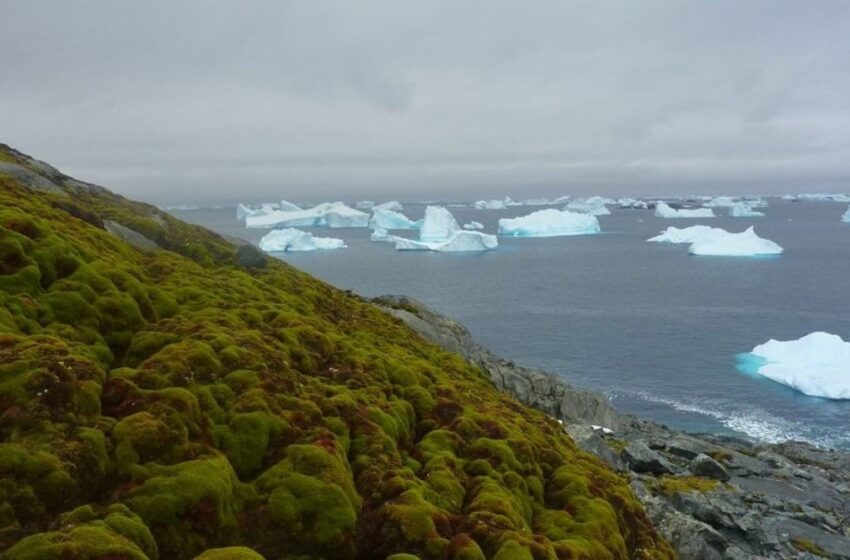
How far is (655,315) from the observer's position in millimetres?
111188

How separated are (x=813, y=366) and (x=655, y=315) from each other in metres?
38.0

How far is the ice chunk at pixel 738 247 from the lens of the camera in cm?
18850

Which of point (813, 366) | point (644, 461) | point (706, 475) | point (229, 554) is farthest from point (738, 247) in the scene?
point (229, 554)

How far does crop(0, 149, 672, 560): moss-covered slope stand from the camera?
12352 mm

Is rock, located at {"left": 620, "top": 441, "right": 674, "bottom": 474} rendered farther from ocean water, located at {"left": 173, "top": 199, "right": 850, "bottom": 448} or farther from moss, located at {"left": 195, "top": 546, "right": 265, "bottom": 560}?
moss, located at {"left": 195, "top": 546, "right": 265, "bottom": 560}

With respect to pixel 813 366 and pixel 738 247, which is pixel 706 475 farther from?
pixel 738 247

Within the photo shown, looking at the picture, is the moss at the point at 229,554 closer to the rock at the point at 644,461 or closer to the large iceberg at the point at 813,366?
the rock at the point at 644,461

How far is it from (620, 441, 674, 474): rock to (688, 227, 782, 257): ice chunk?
172 meters

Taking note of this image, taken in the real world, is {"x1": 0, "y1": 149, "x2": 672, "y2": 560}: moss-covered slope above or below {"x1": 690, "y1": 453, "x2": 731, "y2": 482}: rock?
above

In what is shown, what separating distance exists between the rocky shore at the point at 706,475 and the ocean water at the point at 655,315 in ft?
39.7

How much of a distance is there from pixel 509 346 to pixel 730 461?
47357mm

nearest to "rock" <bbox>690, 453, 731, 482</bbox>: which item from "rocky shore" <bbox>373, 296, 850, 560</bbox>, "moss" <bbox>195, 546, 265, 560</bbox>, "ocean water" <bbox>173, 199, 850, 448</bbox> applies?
"rocky shore" <bbox>373, 296, 850, 560</bbox>

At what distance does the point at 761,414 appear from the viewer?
67.4 meters

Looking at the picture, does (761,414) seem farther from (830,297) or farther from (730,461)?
(830,297)
